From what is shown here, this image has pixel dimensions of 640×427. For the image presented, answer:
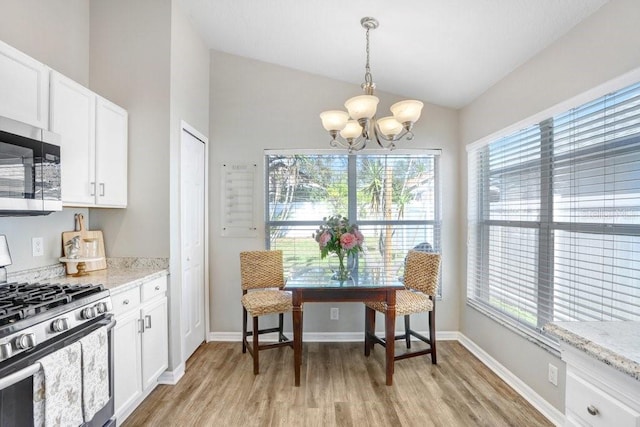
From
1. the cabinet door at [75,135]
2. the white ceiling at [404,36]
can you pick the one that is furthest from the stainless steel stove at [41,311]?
the white ceiling at [404,36]

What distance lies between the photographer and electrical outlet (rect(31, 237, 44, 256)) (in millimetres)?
2070

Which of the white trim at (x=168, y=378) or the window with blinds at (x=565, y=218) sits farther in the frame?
the white trim at (x=168, y=378)

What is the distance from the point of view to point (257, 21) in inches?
107

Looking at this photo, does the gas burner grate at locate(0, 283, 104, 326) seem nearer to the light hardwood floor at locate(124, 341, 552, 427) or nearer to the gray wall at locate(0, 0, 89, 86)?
the light hardwood floor at locate(124, 341, 552, 427)

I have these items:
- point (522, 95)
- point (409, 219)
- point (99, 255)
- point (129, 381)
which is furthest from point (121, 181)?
point (522, 95)

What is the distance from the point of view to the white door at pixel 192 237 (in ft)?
9.41

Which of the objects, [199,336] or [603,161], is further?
[199,336]

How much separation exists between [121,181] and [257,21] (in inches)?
68.3

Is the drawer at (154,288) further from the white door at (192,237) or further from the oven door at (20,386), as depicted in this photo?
the oven door at (20,386)

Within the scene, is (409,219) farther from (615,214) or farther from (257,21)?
(257,21)

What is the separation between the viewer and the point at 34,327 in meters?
1.34

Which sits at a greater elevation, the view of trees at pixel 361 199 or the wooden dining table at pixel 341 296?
the view of trees at pixel 361 199

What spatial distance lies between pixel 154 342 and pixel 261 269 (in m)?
1.14

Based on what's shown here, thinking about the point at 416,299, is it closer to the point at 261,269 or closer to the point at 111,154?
the point at 261,269
